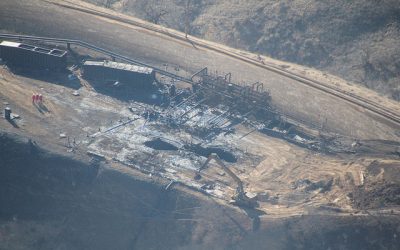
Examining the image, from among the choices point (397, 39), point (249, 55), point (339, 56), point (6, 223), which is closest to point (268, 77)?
point (249, 55)

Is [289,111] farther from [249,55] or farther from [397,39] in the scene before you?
Result: [397,39]

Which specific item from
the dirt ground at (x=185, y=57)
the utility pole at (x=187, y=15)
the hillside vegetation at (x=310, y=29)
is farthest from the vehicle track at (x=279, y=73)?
the hillside vegetation at (x=310, y=29)

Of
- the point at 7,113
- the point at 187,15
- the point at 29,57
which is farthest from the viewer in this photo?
the point at 187,15

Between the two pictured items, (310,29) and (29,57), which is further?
(310,29)

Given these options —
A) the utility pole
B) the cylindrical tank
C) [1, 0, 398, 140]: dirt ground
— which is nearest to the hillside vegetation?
the utility pole

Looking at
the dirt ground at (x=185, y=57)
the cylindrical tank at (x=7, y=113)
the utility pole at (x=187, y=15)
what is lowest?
the cylindrical tank at (x=7, y=113)

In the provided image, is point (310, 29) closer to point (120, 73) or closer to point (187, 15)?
point (187, 15)

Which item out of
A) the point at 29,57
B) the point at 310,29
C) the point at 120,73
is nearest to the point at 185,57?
the point at 120,73

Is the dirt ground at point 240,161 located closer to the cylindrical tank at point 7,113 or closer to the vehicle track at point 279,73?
the cylindrical tank at point 7,113
